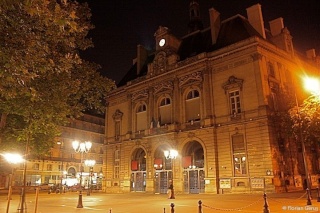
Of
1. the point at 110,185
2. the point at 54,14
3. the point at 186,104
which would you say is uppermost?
the point at 186,104

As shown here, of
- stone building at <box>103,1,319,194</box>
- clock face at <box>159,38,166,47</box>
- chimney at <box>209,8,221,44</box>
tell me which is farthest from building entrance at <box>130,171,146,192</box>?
chimney at <box>209,8,221,44</box>

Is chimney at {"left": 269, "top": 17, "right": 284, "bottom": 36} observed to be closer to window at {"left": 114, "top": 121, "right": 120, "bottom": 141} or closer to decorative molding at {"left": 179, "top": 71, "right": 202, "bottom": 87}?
decorative molding at {"left": 179, "top": 71, "right": 202, "bottom": 87}

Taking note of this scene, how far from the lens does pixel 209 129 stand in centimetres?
2931

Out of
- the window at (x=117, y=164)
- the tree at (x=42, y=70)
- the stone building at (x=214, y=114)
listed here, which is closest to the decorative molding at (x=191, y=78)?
the stone building at (x=214, y=114)

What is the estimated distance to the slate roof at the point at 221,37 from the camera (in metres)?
30.7

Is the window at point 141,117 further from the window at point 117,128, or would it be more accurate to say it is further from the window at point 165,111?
the window at point 117,128

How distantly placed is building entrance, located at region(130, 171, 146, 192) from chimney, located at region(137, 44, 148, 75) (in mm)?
13808

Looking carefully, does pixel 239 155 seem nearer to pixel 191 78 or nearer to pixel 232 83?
pixel 232 83

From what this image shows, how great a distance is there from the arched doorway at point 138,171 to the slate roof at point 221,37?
1280cm

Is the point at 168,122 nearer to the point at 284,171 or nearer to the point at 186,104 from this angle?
the point at 186,104

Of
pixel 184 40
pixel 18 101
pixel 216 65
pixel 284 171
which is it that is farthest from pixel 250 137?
pixel 18 101

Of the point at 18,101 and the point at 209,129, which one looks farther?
the point at 209,129

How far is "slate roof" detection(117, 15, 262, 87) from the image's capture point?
101ft

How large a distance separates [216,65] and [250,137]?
27.0 ft
